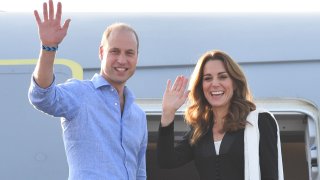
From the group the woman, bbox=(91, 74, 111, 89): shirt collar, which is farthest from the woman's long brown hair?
bbox=(91, 74, 111, 89): shirt collar

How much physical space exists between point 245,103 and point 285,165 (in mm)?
2643

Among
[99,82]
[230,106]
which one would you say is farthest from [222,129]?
[99,82]

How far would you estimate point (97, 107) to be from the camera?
2451mm

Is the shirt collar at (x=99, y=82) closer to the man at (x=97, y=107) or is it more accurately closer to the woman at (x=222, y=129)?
the man at (x=97, y=107)

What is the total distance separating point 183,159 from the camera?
293cm

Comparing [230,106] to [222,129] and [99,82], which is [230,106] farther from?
[99,82]

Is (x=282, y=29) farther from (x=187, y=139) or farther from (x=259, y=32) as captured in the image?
(x=187, y=139)

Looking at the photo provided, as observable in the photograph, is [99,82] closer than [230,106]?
Yes

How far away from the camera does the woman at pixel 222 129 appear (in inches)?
107

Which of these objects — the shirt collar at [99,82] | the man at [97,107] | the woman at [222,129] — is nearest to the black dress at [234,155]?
the woman at [222,129]

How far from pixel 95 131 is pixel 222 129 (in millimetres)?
681

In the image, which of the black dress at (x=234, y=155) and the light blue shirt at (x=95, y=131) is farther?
the black dress at (x=234, y=155)

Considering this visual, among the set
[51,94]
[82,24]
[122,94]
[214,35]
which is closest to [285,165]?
[214,35]

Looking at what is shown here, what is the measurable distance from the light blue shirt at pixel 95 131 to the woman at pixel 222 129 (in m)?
0.41
